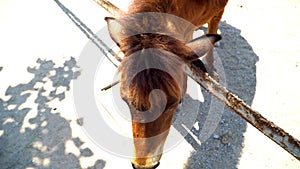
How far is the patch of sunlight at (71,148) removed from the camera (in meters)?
4.32

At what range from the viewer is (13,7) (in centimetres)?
708

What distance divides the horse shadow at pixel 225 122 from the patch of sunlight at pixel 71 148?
1792 mm

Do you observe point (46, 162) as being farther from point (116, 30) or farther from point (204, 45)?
point (204, 45)

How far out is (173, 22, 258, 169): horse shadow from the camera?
4102 mm

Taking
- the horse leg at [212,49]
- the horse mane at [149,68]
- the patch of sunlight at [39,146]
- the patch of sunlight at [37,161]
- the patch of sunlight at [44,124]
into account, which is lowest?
the horse leg at [212,49]

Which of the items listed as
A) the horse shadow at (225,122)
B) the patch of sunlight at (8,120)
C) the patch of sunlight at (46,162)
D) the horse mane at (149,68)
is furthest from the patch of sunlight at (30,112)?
the horse mane at (149,68)

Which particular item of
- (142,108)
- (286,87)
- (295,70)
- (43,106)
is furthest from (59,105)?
(295,70)

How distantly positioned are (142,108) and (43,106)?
3255mm

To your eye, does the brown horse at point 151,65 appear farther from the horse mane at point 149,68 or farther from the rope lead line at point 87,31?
the rope lead line at point 87,31

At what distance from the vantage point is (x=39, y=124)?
4715 millimetres

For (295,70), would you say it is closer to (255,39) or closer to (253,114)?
(255,39)

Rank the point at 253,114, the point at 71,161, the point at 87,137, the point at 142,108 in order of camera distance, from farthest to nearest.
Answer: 1. the point at 87,137
2. the point at 71,161
3. the point at 142,108
4. the point at 253,114

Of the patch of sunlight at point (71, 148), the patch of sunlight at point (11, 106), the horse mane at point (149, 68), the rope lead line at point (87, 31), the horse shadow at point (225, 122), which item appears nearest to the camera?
the horse mane at point (149, 68)

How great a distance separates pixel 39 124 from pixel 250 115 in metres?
3.87
